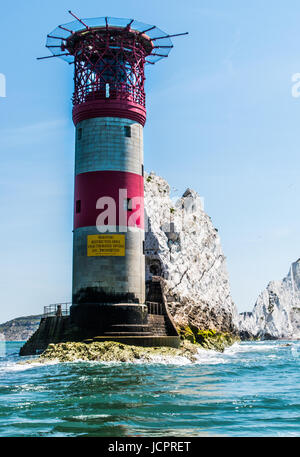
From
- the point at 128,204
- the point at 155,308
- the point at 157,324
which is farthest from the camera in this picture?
the point at 155,308

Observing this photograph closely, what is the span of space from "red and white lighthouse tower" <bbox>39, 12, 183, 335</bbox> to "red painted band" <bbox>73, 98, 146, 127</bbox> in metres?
0.06

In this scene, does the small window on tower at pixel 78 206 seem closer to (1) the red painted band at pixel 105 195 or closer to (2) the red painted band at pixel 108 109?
(1) the red painted band at pixel 105 195

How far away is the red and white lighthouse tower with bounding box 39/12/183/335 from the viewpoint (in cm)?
3859

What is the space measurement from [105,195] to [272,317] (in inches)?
5853

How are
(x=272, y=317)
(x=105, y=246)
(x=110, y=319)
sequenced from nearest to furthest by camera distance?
(x=110, y=319), (x=105, y=246), (x=272, y=317)

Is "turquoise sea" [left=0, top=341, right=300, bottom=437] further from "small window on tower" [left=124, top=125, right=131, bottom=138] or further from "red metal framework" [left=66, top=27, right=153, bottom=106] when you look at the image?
"red metal framework" [left=66, top=27, right=153, bottom=106]

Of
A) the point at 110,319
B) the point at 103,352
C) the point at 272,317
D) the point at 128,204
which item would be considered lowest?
the point at 103,352

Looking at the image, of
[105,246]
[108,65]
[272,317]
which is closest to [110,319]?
[105,246]

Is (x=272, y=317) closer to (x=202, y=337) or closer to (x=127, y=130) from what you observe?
(x=202, y=337)

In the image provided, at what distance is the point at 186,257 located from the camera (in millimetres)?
75750

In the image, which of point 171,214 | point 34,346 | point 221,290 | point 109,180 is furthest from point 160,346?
A: point 221,290

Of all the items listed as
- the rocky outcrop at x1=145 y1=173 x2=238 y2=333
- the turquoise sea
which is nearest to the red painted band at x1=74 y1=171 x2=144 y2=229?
the turquoise sea

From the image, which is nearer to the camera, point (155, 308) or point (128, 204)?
point (128, 204)

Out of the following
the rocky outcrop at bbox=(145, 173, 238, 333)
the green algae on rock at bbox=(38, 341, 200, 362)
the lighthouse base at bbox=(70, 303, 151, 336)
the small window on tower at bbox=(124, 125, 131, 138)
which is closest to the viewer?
the green algae on rock at bbox=(38, 341, 200, 362)
